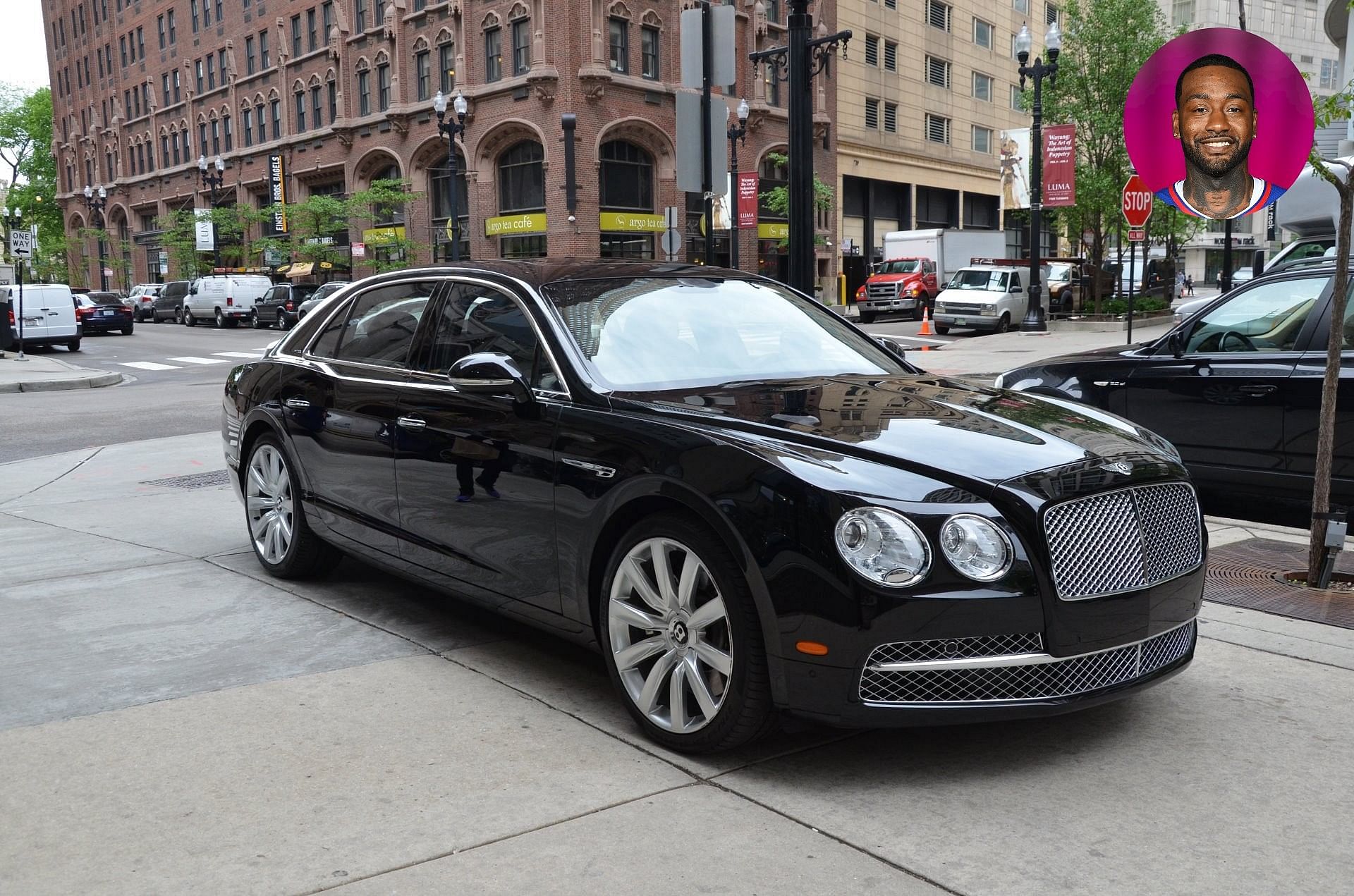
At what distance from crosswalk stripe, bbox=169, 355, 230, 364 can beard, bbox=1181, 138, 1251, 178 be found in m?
23.5

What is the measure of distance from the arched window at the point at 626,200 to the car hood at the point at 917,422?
41444mm

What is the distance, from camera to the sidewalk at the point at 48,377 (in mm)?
20812

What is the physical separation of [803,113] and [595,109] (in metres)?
36.4

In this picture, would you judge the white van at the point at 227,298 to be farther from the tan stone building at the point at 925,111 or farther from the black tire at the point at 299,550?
the black tire at the point at 299,550

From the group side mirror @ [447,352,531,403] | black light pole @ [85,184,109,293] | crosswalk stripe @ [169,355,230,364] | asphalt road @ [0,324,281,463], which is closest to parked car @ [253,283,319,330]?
asphalt road @ [0,324,281,463]

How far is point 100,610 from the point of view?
18.8 feet

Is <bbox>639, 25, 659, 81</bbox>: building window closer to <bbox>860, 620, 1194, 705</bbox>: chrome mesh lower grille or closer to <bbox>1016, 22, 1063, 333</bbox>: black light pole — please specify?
<bbox>1016, 22, 1063, 333</bbox>: black light pole

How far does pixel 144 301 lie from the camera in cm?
5762

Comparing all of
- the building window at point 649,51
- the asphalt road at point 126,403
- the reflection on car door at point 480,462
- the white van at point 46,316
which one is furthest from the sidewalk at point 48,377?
the building window at point 649,51

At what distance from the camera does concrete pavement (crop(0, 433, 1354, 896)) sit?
307cm

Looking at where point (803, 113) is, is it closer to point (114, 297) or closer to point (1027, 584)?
point (1027, 584)

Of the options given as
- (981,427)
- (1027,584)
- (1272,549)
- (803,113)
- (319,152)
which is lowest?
(1272,549)

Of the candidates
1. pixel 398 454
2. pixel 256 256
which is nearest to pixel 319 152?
pixel 256 256

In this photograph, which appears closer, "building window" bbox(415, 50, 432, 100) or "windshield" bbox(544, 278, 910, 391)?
"windshield" bbox(544, 278, 910, 391)
